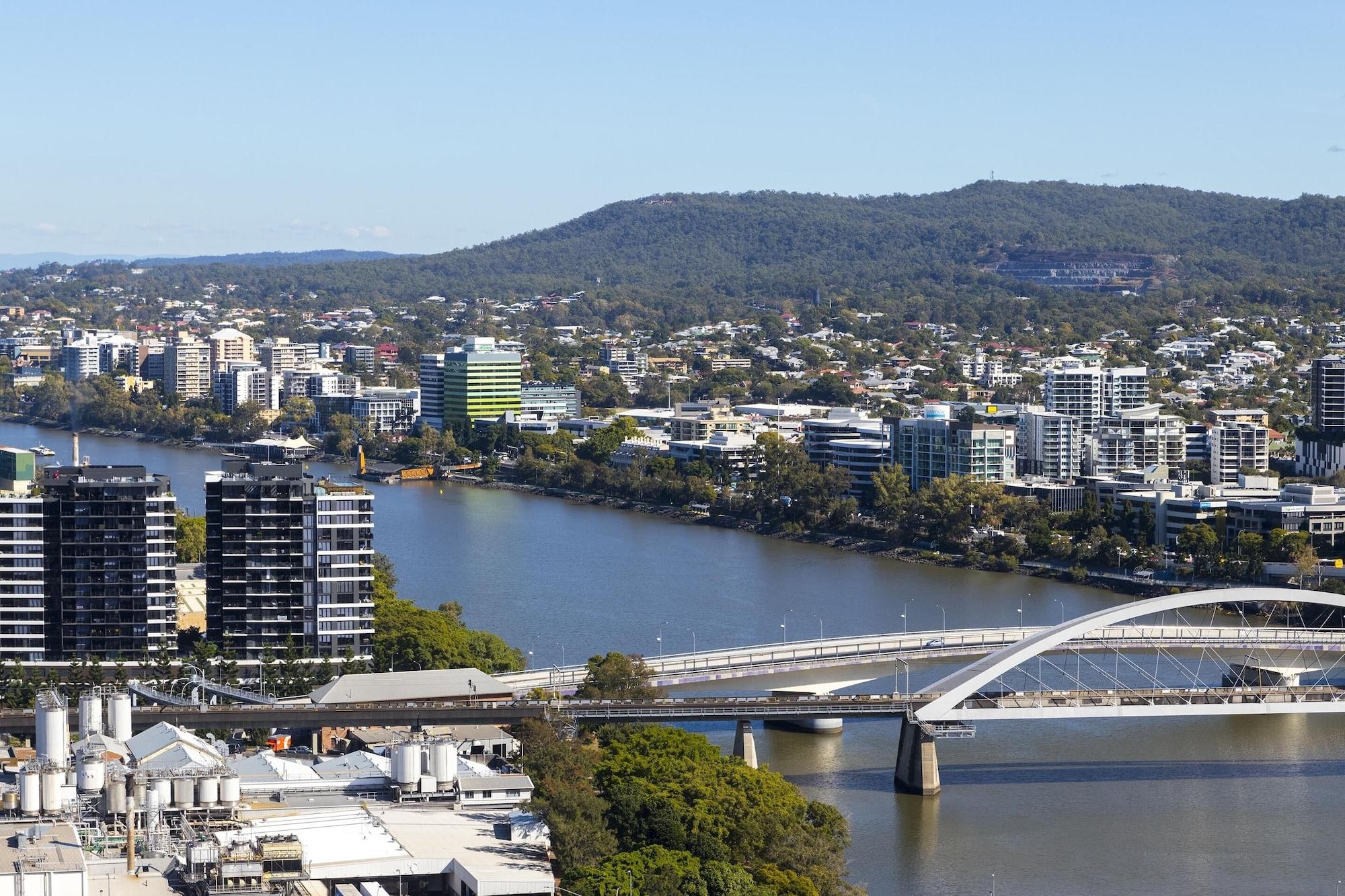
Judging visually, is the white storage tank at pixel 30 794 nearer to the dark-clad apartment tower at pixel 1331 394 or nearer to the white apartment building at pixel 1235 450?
the white apartment building at pixel 1235 450

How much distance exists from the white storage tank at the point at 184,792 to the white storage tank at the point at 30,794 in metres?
0.57

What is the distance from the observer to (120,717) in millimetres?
12844

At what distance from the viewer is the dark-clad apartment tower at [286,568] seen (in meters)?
16.7

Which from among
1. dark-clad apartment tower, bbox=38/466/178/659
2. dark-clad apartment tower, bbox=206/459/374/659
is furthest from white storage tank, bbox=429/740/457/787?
dark-clad apartment tower, bbox=38/466/178/659

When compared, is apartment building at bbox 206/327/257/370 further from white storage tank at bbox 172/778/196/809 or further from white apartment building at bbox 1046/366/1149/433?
white storage tank at bbox 172/778/196/809

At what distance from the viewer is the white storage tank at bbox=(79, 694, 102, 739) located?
12.7 metres

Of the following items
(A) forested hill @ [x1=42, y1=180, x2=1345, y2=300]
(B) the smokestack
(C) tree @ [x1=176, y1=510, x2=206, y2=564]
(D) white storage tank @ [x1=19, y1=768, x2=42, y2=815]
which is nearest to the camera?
(B) the smokestack

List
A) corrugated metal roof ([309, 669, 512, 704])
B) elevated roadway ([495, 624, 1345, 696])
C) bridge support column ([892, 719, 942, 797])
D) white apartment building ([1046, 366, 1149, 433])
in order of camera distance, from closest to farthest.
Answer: bridge support column ([892, 719, 942, 797]) < corrugated metal roof ([309, 669, 512, 704]) < elevated roadway ([495, 624, 1345, 696]) < white apartment building ([1046, 366, 1149, 433])

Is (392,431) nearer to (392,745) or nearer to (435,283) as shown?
(392,745)

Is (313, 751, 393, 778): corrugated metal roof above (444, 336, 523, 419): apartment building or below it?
below

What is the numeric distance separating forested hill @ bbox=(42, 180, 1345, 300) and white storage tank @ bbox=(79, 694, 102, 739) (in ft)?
198

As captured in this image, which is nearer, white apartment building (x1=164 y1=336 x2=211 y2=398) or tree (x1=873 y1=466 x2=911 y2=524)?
tree (x1=873 y1=466 x2=911 y2=524)

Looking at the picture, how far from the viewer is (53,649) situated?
16719mm

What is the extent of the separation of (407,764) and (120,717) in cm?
196
